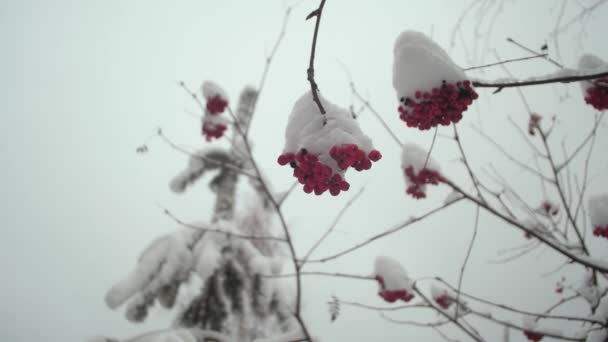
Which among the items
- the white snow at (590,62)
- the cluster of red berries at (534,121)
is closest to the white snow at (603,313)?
the white snow at (590,62)

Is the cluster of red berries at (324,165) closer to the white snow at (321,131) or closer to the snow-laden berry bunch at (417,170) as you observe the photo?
the white snow at (321,131)

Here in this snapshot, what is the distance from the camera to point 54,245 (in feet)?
84.3

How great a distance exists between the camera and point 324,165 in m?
0.93

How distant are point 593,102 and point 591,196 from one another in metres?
1.20

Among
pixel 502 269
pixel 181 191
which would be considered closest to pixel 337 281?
pixel 502 269

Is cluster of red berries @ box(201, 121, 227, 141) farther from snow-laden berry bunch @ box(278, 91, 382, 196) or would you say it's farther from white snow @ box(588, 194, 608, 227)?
white snow @ box(588, 194, 608, 227)

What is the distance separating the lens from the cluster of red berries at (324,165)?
2.93ft

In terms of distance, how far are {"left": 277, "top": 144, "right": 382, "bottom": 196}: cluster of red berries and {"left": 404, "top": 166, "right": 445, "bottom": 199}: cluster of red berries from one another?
1.68 meters

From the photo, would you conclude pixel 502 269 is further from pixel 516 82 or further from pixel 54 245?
pixel 54 245

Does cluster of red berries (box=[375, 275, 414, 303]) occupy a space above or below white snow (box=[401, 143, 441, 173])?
below

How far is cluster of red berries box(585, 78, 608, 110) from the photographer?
1579mm

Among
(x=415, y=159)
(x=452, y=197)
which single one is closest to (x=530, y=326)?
(x=452, y=197)

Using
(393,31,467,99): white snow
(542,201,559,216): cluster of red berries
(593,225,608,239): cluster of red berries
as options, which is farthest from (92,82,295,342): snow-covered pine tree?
(542,201,559,216): cluster of red berries

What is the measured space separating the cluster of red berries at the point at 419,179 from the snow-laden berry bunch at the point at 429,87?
112 centimetres
